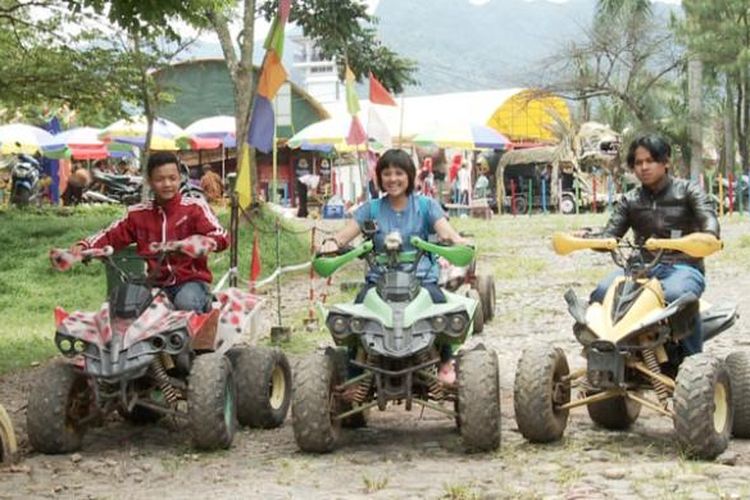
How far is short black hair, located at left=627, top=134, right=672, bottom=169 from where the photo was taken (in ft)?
22.7

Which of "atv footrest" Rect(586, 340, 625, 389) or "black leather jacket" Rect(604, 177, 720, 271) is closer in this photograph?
"atv footrest" Rect(586, 340, 625, 389)

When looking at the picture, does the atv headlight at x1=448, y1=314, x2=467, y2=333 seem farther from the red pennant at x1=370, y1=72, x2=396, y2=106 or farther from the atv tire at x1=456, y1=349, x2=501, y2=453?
the red pennant at x1=370, y1=72, x2=396, y2=106

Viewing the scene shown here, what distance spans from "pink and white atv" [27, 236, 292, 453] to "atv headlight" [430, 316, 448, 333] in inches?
45.4

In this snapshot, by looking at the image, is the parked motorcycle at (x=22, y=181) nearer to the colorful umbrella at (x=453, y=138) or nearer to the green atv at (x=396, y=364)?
the colorful umbrella at (x=453, y=138)

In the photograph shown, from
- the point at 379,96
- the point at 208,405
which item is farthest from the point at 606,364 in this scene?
the point at 379,96

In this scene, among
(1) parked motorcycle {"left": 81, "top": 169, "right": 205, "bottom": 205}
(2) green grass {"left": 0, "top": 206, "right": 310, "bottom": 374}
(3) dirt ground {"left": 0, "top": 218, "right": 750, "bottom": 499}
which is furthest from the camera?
(1) parked motorcycle {"left": 81, "top": 169, "right": 205, "bottom": 205}

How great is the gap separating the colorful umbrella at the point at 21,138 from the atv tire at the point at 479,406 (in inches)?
1012

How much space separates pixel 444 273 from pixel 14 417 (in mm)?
3663

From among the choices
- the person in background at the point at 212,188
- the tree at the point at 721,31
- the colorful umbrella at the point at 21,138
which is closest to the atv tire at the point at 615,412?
the person in background at the point at 212,188

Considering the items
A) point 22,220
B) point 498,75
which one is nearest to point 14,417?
point 22,220

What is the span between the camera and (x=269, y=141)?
10211mm

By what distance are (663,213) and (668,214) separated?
3 centimetres

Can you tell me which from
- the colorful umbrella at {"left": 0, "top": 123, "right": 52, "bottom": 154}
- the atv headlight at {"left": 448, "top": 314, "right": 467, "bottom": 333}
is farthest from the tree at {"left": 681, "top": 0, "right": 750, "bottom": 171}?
the atv headlight at {"left": 448, "top": 314, "right": 467, "bottom": 333}

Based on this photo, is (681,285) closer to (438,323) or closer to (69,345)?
(438,323)
